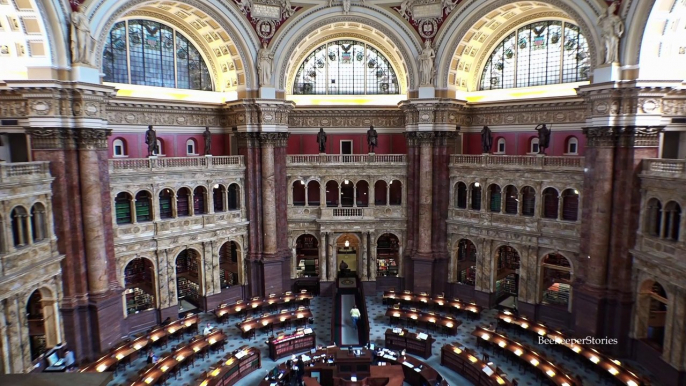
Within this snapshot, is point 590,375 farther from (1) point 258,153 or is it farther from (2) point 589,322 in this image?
(1) point 258,153

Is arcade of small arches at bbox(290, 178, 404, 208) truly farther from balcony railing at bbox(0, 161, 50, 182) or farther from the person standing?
balcony railing at bbox(0, 161, 50, 182)

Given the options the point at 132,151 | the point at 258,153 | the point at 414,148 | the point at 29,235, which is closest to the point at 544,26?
the point at 414,148

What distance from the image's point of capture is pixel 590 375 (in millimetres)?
20562

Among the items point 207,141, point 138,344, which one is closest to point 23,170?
point 138,344

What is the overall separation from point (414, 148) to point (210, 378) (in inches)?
760

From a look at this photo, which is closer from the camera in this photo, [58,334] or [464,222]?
[58,334]

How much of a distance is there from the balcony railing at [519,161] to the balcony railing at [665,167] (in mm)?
3368

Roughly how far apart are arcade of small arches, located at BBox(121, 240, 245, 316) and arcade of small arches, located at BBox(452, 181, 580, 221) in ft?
53.8

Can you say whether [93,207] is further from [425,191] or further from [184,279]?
[425,191]

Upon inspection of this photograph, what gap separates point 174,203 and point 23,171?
8757mm

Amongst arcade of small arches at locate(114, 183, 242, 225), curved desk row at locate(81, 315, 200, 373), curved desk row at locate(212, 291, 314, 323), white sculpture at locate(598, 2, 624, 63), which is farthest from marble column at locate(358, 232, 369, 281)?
white sculpture at locate(598, 2, 624, 63)

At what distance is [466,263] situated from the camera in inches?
1258

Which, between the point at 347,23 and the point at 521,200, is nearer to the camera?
the point at 521,200

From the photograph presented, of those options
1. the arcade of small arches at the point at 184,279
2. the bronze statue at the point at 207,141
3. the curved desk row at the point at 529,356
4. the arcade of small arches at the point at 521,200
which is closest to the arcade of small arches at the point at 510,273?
the arcade of small arches at the point at 521,200
